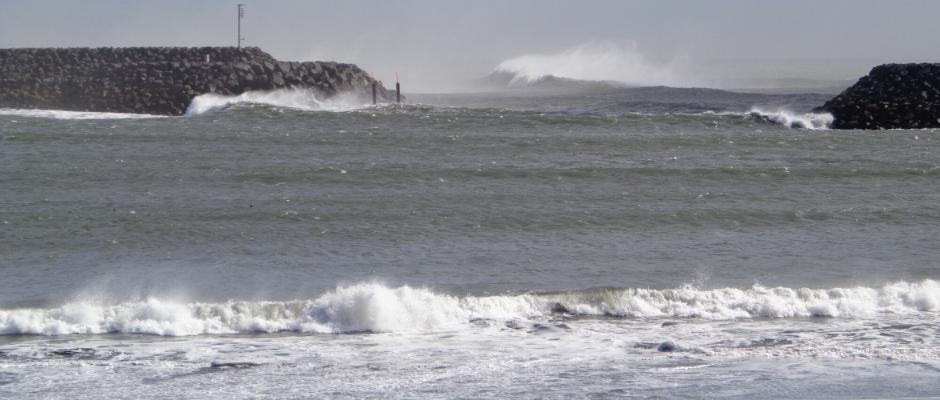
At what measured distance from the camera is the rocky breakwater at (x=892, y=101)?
23.7 meters

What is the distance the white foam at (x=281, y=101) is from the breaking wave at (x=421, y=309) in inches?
616

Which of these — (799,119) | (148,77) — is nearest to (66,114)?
(148,77)

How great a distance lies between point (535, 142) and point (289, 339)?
11.3m

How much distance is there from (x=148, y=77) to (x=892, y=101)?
689 inches

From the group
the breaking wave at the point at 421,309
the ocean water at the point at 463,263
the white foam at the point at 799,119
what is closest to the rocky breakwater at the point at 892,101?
the white foam at the point at 799,119

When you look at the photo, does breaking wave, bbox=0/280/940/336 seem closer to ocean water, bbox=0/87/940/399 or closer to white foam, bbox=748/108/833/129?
ocean water, bbox=0/87/940/399

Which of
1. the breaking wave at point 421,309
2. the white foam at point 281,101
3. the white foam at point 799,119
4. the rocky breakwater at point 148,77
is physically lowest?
the breaking wave at point 421,309

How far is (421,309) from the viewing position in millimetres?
8891

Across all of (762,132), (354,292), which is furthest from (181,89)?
(354,292)

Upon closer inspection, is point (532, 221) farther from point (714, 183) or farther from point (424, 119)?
point (424, 119)

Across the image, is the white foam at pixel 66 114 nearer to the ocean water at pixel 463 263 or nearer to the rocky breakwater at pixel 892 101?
the ocean water at pixel 463 263

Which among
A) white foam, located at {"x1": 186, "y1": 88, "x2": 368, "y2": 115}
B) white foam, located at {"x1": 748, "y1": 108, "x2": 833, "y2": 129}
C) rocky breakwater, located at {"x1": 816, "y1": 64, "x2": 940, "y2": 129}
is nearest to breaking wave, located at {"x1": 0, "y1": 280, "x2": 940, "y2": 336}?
white foam, located at {"x1": 748, "y1": 108, "x2": 833, "y2": 129}

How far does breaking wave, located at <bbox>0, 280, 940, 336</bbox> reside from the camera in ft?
28.4

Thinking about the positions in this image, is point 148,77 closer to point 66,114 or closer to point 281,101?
point 66,114
